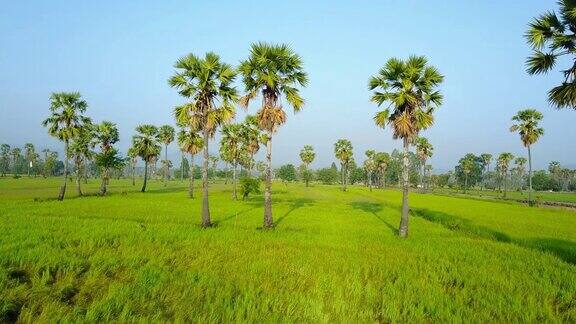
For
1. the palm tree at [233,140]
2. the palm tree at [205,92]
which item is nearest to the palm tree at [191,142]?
the palm tree at [233,140]

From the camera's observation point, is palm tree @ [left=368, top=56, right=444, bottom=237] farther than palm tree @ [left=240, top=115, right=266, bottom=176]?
No

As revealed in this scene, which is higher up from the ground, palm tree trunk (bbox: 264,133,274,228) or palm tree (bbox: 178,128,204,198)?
palm tree (bbox: 178,128,204,198)

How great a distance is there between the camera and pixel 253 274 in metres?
13.1

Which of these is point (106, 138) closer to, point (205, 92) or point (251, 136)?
point (251, 136)

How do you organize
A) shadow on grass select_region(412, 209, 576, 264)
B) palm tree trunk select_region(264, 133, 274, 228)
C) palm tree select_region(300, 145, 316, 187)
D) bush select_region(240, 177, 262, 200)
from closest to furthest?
shadow on grass select_region(412, 209, 576, 264) < palm tree trunk select_region(264, 133, 274, 228) < bush select_region(240, 177, 262, 200) < palm tree select_region(300, 145, 316, 187)

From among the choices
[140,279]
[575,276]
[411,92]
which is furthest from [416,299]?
[411,92]

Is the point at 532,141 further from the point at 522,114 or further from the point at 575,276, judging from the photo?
the point at 575,276

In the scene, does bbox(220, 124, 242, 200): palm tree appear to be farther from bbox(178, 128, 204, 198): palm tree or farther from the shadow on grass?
the shadow on grass

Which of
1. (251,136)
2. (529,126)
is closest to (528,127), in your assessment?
(529,126)

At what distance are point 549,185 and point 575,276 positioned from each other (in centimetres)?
21180

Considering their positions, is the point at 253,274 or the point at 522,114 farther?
the point at 522,114

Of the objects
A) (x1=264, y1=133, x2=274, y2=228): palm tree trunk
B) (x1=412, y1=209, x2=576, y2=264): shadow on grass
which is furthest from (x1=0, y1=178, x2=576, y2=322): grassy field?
(x1=264, y1=133, x2=274, y2=228): palm tree trunk

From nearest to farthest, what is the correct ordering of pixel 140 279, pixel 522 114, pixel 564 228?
pixel 140 279
pixel 564 228
pixel 522 114

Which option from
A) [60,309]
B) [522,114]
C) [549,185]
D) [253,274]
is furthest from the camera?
[549,185]
